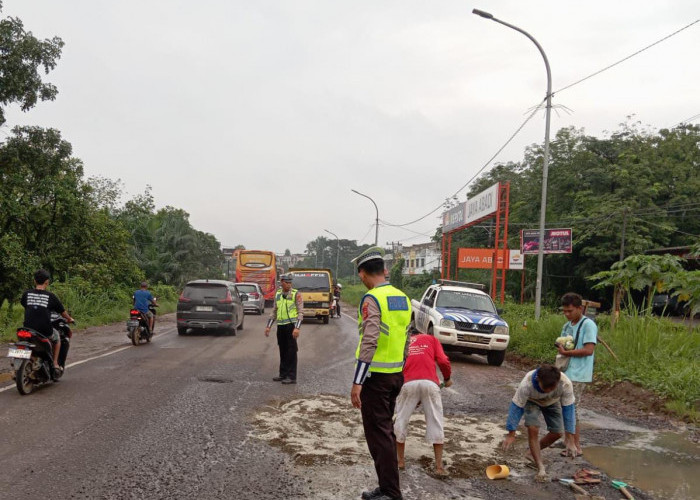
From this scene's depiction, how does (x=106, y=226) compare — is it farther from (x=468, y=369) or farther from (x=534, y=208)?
(x=534, y=208)

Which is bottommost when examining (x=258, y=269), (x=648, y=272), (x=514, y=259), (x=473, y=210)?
(x=258, y=269)

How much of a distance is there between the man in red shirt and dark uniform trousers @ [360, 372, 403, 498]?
841mm

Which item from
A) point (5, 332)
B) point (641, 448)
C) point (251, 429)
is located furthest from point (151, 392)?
point (5, 332)

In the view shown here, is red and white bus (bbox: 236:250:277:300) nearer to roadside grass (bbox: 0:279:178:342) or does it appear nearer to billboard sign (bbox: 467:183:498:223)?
roadside grass (bbox: 0:279:178:342)

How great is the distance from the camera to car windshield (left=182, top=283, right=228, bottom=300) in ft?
56.3

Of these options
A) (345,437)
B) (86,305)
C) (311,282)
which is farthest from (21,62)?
(345,437)

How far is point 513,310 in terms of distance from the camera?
21.2 meters

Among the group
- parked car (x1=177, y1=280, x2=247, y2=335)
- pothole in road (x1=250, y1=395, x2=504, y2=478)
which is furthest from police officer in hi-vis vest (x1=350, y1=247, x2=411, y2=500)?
parked car (x1=177, y1=280, x2=247, y2=335)

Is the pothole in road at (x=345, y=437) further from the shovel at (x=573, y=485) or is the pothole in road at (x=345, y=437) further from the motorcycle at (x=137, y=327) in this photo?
the motorcycle at (x=137, y=327)

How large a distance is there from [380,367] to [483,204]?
2170 cm

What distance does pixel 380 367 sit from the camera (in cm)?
439

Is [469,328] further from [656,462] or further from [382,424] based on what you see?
[382,424]

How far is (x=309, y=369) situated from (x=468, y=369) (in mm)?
3675

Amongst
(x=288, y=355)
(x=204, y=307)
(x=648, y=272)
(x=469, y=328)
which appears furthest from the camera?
(x=204, y=307)
